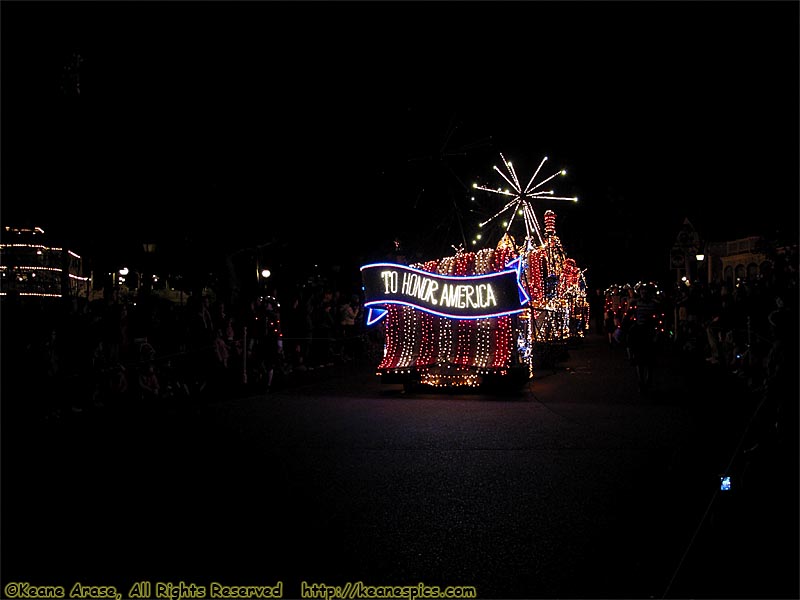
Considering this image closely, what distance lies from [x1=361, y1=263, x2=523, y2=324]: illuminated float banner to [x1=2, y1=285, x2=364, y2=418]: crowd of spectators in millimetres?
2736

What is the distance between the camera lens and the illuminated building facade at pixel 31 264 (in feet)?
47.2

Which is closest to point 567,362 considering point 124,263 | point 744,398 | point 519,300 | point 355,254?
point 519,300

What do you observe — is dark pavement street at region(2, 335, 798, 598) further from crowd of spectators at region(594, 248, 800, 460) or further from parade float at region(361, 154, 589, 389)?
parade float at region(361, 154, 589, 389)

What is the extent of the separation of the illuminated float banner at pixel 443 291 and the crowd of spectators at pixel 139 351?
2.74 metres

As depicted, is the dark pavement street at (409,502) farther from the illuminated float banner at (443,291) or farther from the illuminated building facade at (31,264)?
the illuminated building facade at (31,264)

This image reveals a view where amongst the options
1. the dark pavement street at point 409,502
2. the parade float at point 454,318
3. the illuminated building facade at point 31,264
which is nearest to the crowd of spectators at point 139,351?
the dark pavement street at point 409,502

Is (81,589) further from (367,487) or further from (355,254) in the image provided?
(355,254)

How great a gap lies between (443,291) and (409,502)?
925cm

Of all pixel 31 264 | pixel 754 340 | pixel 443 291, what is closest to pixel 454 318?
pixel 443 291

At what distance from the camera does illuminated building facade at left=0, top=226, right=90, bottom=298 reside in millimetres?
14375

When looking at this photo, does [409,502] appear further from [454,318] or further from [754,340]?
[754,340]

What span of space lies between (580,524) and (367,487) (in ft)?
6.64

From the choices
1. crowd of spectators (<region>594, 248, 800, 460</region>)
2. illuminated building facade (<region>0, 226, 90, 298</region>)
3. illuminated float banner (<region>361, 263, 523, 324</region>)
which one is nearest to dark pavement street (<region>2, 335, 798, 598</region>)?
crowd of spectators (<region>594, 248, 800, 460</region>)

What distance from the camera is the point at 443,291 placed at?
1571 cm
